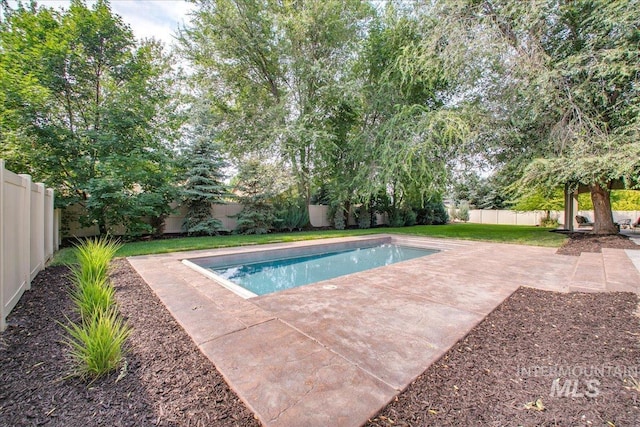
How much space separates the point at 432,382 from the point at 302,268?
Answer: 5.35m

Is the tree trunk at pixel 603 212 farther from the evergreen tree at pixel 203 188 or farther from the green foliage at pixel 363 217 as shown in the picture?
the evergreen tree at pixel 203 188

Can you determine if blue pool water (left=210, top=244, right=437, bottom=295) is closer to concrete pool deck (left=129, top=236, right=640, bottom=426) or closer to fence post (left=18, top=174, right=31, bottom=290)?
concrete pool deck (left=129, top=236, right=640, bottom=426)

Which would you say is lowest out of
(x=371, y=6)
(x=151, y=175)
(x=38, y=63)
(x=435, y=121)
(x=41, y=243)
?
(x=41, y=243)

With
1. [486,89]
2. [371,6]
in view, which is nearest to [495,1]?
[486,89]

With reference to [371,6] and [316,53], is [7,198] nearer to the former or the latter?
[316,53]

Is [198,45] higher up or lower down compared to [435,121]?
higher up

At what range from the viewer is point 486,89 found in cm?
985

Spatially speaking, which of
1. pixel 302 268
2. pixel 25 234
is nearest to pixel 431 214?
pixel 302 268

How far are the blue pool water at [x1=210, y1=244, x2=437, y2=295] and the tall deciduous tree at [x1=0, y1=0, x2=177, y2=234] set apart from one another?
4.54 metres

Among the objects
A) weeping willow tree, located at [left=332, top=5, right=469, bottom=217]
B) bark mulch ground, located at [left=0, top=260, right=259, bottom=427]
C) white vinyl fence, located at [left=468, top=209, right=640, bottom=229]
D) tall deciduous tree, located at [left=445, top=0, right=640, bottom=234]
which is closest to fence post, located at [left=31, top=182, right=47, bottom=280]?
bark mulch ground, located at [left=0, top=260, right=259, bottom=427]

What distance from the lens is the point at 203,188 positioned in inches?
424

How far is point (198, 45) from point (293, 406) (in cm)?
1447

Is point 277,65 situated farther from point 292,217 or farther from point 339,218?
point 339,218

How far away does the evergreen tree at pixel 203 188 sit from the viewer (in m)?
10.8
